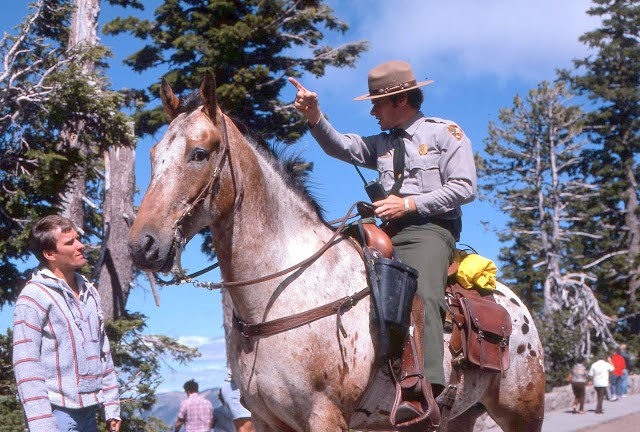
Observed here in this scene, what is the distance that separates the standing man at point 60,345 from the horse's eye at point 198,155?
1.11 metres

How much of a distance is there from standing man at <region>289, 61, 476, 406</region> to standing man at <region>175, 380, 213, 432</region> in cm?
680

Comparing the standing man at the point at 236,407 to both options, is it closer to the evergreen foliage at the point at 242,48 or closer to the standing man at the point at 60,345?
the standing man at the point at 60,345

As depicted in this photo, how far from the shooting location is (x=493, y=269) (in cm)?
515

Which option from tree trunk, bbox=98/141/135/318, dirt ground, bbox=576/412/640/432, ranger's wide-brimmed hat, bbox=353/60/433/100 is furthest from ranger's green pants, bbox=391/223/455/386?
dirt ground, bbox=576/412/640/432

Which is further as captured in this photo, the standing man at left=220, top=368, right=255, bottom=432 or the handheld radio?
the standing man at left=220, top=368, right=255, bottom=432

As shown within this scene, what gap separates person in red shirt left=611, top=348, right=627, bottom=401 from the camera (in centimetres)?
2405

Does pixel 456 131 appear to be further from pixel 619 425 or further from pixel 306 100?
pixel 619 425

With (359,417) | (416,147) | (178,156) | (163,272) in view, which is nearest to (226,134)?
(178,156)

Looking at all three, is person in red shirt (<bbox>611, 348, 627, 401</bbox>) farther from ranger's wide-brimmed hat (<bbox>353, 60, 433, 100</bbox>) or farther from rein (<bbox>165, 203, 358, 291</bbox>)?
rein (<bbox>165, 203, 358, 291</bbox>)

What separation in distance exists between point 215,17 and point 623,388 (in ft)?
60.9

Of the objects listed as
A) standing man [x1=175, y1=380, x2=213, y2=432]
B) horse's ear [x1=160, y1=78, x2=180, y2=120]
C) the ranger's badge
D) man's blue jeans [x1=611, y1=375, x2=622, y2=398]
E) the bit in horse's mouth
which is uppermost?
horse's ear [x1=160, y1=78, x2=180, y2=120]

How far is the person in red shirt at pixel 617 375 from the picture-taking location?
78.9 ft

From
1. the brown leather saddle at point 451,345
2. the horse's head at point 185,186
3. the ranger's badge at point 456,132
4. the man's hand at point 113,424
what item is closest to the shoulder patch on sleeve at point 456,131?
the ranger's badge at point 456,132

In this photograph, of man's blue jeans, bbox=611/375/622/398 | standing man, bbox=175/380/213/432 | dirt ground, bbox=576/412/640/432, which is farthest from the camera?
man's blue jeans, bbox=611/375/622/398
